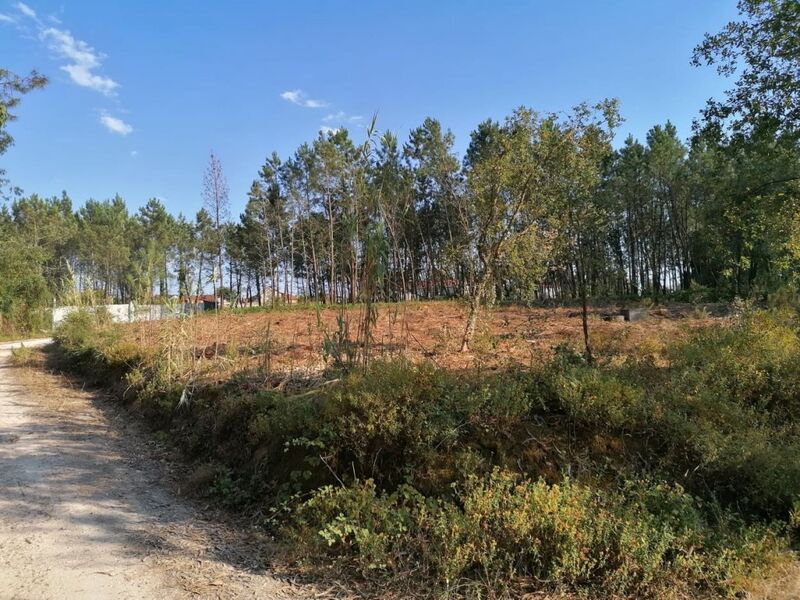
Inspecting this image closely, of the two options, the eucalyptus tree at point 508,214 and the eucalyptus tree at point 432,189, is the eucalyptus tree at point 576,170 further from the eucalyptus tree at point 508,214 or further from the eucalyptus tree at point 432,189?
the eucalyptus tree at point 432,189

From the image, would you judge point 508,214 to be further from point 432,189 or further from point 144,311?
point 432,189

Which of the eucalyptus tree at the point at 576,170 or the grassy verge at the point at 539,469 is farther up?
the eucalyptus tree at the point at 576,170

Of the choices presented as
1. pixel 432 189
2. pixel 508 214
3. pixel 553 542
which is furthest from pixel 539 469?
pixel 432 189

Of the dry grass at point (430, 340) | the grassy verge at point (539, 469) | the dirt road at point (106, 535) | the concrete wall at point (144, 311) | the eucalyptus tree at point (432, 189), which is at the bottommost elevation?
the dirt road at point (106, 535)

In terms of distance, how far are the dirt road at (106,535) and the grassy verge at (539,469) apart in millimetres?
392

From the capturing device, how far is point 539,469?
4.05 m

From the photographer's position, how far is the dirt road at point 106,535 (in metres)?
3.14

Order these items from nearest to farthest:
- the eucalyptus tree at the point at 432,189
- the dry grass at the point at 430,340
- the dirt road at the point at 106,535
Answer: the dirt road at the point at 106,535 < the dry grass at the point at 430,340 < the eucalyptus tree at the point at 432,189

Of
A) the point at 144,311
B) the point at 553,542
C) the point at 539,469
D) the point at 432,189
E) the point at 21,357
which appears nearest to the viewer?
the point at 553,542

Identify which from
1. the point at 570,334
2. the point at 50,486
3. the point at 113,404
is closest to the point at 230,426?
the point at 50,486

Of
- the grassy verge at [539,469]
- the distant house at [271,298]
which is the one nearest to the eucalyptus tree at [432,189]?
the distant house at [271,298]

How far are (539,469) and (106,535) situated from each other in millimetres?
3371

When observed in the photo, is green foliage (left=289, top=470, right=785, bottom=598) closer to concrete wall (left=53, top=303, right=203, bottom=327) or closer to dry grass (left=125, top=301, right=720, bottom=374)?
dry grass (left=125, top=301, right=720, bottom=374)

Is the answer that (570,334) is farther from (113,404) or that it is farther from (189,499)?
(113,404)
